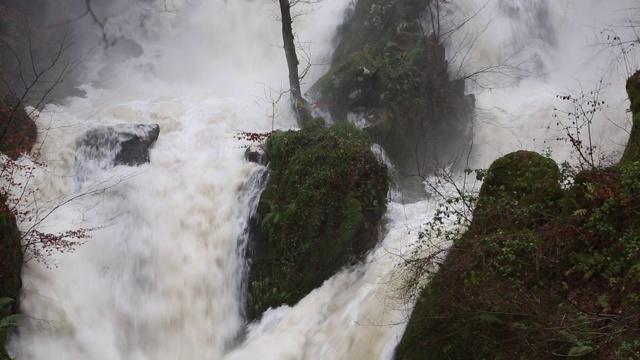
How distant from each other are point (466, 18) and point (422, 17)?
2369 millimetres

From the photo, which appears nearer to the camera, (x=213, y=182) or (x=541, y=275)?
(x=541, y=275)

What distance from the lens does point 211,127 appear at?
12.5 metres

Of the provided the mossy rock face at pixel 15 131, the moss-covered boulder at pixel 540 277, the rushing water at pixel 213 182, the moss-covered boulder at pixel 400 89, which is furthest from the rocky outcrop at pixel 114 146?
the moss-covered boulder at pixel 540 277

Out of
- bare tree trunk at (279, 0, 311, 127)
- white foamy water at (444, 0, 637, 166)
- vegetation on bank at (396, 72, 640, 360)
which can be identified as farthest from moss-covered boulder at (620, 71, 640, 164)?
bare tree trunk at (279, 0, 311, 127)

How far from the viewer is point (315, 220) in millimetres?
8500

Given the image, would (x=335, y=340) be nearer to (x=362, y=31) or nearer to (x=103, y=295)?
(x=103, y=295)

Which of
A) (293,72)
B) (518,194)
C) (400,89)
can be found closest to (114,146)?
(293,72)

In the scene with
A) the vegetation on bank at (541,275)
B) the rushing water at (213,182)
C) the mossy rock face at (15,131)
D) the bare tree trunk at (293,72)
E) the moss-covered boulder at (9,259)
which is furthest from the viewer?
the bare tree trunk at (293,72)

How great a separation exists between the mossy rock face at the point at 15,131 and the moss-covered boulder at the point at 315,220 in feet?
16.3

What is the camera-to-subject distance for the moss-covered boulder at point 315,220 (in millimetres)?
8391

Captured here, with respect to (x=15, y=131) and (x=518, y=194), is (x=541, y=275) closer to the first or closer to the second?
(x=518, y=194)

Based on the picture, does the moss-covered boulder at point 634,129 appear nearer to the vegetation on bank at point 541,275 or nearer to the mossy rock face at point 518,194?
the vegetation on bank at point 541,275

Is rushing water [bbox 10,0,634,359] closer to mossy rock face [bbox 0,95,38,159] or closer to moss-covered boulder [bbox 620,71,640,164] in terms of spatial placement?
mossy rock face [bbox 0,95,38,159]

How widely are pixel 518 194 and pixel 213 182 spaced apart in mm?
6281
